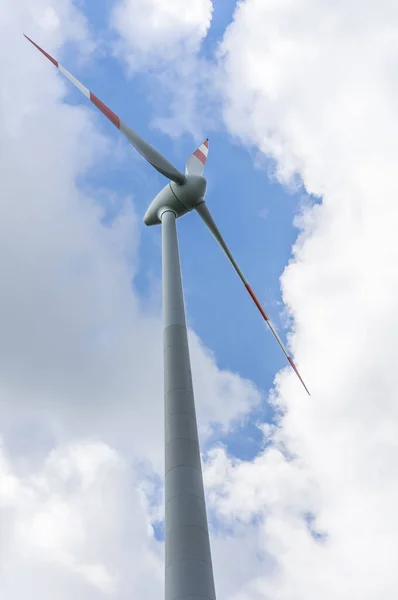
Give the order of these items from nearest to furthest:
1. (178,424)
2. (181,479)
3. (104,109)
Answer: (181,479)
(178,424)
(104,109)

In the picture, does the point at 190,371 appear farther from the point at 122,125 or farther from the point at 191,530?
the point at 122,125

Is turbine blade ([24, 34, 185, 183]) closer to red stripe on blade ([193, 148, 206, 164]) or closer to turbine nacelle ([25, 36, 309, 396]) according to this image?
turbine nacelle ([25, 36, 309, 396])

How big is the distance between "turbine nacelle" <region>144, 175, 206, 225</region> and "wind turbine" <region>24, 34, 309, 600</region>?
2.1 inches

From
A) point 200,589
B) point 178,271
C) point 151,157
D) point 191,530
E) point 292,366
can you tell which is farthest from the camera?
point 292,366

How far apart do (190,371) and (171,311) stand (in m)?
2.86

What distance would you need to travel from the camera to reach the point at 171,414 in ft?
57.6

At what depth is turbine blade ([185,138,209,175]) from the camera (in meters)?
32.2

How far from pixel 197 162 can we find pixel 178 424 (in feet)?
68.2

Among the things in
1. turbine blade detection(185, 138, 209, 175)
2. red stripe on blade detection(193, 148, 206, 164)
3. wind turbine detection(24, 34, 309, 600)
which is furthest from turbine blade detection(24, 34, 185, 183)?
red stripe on blade detection(193, 148, 206, 164)

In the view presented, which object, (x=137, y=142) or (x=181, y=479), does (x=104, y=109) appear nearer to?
(x=137, y=142)

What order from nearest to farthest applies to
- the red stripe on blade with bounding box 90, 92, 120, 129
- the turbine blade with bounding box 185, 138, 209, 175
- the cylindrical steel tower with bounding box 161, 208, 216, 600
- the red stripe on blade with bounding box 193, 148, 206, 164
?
the cylindrical steel tower with bounding box 161, 208, 216, 600
the red stripe on blade with bounding box 90, 92, 120, 129
the turbine blade with bounding box 185, 138, 209, 175
the red stripe on blade with bounding box 193, 148, 206, 164

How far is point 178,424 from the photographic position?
56.4ft

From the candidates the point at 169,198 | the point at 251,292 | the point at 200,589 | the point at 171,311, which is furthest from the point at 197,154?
the point at 200,589

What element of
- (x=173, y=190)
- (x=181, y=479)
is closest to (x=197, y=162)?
(x=173, y=190)
